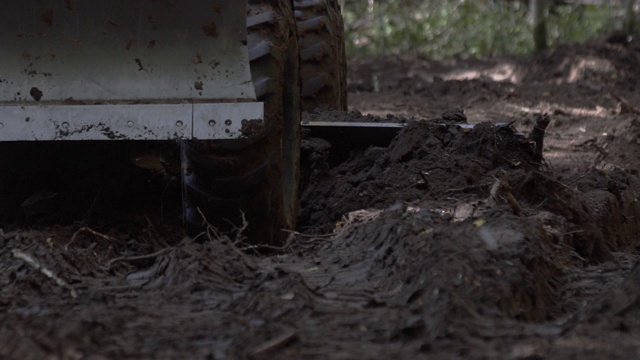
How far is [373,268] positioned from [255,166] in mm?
854

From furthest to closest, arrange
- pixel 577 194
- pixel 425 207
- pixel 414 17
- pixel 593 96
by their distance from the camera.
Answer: pixel 414 17 → pixel 593 96 → pixel 577 194 → pixel 425 207

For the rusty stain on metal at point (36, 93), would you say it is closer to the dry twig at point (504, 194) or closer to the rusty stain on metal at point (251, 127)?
the rusty stain on metal at point (251, 127)

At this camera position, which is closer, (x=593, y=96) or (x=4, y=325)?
(x=4, y=325)

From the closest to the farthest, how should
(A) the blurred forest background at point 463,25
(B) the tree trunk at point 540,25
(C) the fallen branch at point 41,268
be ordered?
(C) the fallen branch at point 41,268 < (B) the tree trunk at point 540,25 < (A) the blurred forest background at point 463,25

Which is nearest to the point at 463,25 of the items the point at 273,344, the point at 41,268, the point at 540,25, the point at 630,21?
the point at 540,25

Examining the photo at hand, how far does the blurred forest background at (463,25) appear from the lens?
14.1m

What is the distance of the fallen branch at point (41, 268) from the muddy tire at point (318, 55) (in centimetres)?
284

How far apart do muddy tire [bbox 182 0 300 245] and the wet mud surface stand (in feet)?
0.44

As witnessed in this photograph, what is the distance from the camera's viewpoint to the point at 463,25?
14672 millimetres

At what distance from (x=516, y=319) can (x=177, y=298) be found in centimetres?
90

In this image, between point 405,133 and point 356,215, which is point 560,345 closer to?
point 356,215

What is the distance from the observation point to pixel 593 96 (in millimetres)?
8680

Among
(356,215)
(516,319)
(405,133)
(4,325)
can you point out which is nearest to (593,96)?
(405,133)

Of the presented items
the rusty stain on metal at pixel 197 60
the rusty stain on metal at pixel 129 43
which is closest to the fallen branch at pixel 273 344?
the rusty stain on metal at pixel 197 60
